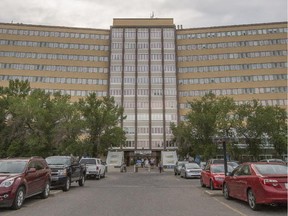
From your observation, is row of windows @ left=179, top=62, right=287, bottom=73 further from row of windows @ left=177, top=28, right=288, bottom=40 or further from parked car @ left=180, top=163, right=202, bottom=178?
parked car @ left=180, top=163, right=202, bottom=178

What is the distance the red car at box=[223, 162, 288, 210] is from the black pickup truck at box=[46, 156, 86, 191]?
853 cm

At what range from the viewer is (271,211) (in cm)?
982

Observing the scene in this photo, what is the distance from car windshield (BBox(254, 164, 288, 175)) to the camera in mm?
10219

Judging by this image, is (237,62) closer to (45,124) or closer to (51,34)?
(51,34)

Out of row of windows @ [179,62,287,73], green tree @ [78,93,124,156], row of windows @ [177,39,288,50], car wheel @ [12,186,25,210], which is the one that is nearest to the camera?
car wheel @ [12,186,25,210]

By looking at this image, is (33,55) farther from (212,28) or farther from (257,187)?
(257,187)

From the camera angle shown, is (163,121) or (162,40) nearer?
(163,121)

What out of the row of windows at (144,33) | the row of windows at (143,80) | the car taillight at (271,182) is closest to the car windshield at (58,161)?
the car taillight at (271,182)

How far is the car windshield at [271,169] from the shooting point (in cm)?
1022

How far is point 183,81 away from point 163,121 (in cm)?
1204

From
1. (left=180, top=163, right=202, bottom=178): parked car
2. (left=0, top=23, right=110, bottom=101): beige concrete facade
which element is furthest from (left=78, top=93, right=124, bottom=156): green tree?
(left=0, top=23, right=110, bottom=101): beige concrete facade

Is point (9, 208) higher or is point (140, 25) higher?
point (140, 25)

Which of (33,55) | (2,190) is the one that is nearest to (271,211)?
(2,190)

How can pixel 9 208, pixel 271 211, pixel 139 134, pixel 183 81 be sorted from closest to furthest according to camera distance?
pixel 271 211 → pixel 9 208 → pixel 139 134 → pixel 183 81
